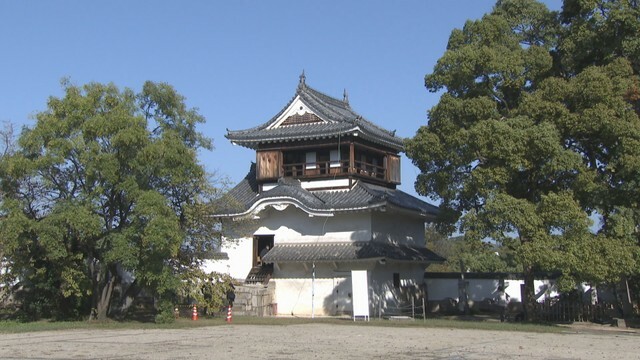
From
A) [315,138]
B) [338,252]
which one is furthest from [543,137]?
[315,138]

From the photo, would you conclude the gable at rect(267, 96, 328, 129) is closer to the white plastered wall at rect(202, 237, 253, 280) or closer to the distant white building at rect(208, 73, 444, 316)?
the distant white building at rect(208, 73, 444, 316)

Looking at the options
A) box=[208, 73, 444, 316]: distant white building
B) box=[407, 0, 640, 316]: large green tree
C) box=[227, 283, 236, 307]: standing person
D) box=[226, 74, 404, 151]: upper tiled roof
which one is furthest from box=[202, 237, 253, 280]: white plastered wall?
box=[407, 0, 640, 316]: large green tree

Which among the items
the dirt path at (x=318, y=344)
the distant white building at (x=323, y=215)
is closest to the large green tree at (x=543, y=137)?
the dirt path at (x=318, y=344)

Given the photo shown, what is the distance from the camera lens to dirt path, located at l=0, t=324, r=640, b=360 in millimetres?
12820

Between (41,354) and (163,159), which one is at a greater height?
(163,159)

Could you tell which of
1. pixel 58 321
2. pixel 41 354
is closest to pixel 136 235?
pixel 58 321

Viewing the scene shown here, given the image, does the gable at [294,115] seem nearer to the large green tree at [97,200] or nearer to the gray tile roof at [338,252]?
the gray tile roof at [338,252]

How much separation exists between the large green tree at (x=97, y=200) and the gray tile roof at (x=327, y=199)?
4207 millimetres

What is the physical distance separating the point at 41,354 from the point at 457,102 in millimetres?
15552

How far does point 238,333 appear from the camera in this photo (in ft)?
60.7

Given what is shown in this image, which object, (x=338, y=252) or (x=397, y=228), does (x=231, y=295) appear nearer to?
(x=338, y=252)

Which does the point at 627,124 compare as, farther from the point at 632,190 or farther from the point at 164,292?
the point at 164,292

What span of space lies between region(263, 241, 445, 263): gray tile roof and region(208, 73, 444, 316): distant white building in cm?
5

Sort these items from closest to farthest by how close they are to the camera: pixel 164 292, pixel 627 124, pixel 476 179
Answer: pixel 627 124
pixel 476 179
pixel 164 292
